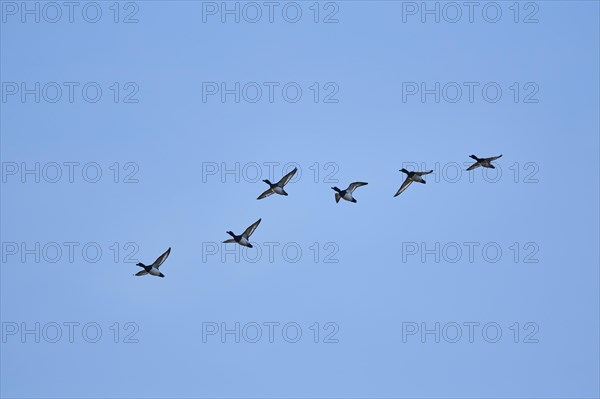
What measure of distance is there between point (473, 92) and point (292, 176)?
2040cm

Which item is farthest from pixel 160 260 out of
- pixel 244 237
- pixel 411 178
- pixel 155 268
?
pixel 411 178

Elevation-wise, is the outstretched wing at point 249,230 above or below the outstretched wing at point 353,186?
below

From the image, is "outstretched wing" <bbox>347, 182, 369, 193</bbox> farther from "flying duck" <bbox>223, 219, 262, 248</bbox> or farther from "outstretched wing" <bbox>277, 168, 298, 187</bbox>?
"flying duck" <bbox>223, 219, 262, 248</bbox>

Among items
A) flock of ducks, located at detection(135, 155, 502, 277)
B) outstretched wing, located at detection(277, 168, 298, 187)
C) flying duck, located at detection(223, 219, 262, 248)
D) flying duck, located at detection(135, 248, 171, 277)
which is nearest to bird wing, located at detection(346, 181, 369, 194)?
flock of ducks, located at detection(135, 155, 502, 277)

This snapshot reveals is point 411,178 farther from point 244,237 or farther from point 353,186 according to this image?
point 244,237

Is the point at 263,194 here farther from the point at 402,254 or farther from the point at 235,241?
the point at 402,254

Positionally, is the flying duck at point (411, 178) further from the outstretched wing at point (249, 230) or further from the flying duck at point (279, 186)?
the outstretched wing at point (249, 230)

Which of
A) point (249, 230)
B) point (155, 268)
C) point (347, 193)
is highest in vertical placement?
point (347, 193)

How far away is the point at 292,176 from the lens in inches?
2773

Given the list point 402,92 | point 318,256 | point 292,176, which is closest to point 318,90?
point 402,92

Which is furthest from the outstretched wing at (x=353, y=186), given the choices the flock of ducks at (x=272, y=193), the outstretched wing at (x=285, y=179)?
the outstretched wing at (x=285, y=179)

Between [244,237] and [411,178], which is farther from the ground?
[411,178]

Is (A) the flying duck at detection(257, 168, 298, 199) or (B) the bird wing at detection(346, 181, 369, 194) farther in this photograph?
(B) the bird wing at detection(346, 181, 369, 194)

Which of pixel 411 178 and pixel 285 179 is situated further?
pixel 411 178
